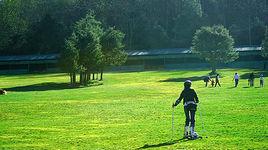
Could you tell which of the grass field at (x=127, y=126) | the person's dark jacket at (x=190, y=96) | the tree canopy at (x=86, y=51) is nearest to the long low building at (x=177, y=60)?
the tree canopy at (x=86, y=51)

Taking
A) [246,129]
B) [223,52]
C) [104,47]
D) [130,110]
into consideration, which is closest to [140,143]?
[246,129]

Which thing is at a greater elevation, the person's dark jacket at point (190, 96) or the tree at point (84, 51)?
the tree at point (84, 51)

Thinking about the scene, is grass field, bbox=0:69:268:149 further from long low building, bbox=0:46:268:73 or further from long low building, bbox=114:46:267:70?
long low building, bbox=0:46:268:73

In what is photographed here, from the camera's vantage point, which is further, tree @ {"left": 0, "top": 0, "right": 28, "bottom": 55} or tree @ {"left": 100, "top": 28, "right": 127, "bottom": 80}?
tree @ {"left": 0, "top": 0, "right": 28, "bottom": 55}

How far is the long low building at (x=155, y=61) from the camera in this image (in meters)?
109

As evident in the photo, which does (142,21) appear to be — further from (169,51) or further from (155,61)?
(155,61)

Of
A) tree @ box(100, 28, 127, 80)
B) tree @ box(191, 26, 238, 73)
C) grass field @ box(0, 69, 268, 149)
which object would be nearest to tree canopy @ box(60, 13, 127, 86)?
tree @ box(100, 28, 127, 80)

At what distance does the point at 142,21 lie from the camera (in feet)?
445

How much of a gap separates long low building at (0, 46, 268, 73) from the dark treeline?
722cm

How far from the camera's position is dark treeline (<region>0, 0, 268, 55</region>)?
129125 millimetres

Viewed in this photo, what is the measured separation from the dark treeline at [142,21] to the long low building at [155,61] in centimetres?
722

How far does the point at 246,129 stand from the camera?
21.9 metres

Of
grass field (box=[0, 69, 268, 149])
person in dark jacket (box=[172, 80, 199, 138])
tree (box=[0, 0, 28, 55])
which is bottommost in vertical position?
grass field (box=[0, 69, 268, 149])

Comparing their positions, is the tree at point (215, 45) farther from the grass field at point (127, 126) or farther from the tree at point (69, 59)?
the grass field at point (127, 126)
